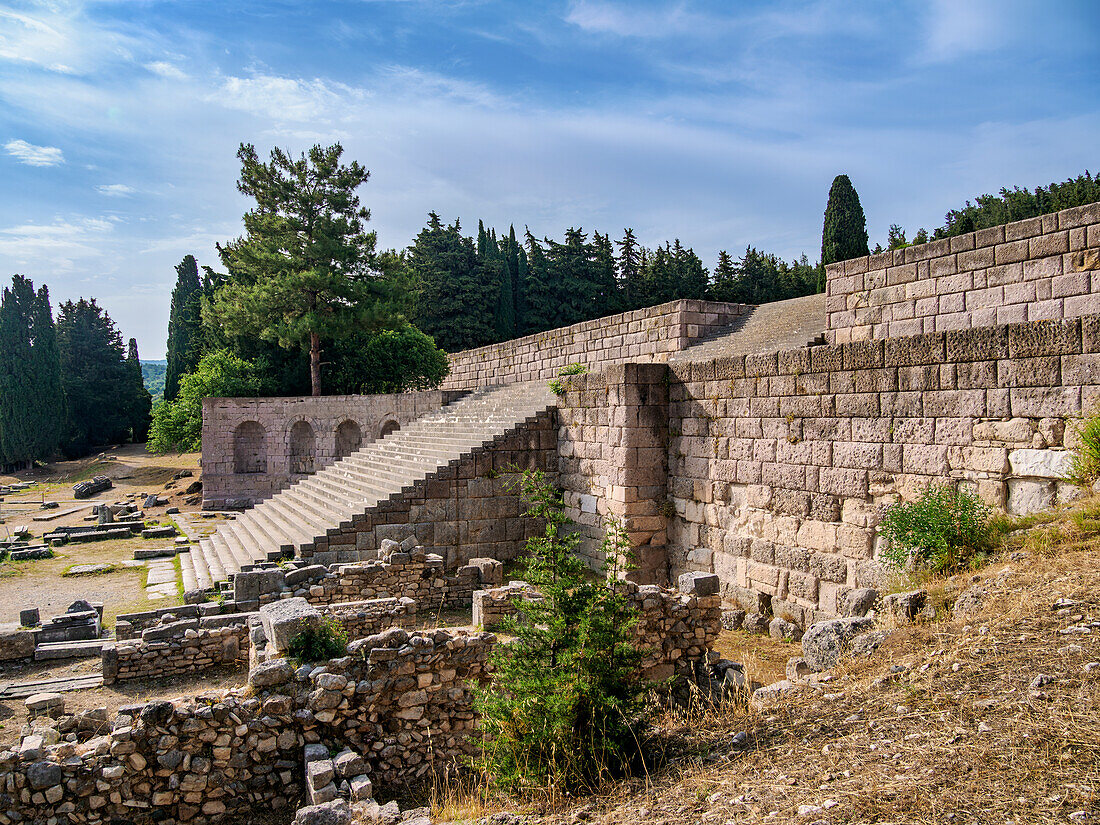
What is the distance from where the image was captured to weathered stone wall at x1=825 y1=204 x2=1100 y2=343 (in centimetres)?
714

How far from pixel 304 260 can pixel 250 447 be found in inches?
271

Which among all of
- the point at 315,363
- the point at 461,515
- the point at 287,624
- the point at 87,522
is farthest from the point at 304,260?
the point at 287,624

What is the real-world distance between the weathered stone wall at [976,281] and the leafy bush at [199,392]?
21.1m

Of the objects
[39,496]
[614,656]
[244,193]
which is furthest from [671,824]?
[39,496]

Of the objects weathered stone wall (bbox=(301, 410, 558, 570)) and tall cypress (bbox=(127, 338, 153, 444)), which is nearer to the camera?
weathered stone wall (bbox=(301, 410, 558, 570))

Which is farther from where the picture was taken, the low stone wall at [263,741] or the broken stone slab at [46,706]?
the broken stone slab at [46,706]

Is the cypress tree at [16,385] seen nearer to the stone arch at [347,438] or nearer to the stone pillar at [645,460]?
the stone arch at [347,438]

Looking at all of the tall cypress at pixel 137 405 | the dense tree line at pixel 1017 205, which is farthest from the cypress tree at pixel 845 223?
the tall cypress at pixel 137 405

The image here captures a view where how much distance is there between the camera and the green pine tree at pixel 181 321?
35.8 metres

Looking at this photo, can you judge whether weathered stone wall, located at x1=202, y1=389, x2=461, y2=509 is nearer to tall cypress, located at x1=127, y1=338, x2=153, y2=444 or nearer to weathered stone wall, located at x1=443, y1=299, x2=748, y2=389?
weathered stone wall, located at x1=443, y1=299, x2=748, y2=389

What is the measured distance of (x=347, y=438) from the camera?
23.3 meters

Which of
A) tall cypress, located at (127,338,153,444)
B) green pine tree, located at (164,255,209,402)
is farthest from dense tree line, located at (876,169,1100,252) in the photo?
tall cypress, located at (127,338,153,444)

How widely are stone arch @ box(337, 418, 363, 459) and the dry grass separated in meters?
19.7

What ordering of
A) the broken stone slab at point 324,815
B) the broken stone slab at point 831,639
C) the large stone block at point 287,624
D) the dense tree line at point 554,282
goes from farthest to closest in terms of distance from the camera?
1. the dense tree line at point 554,282
2. the large stone block at point 287,624
3. the broken stone slab at point 831,639
4. the broken stone slab at point 324,815
